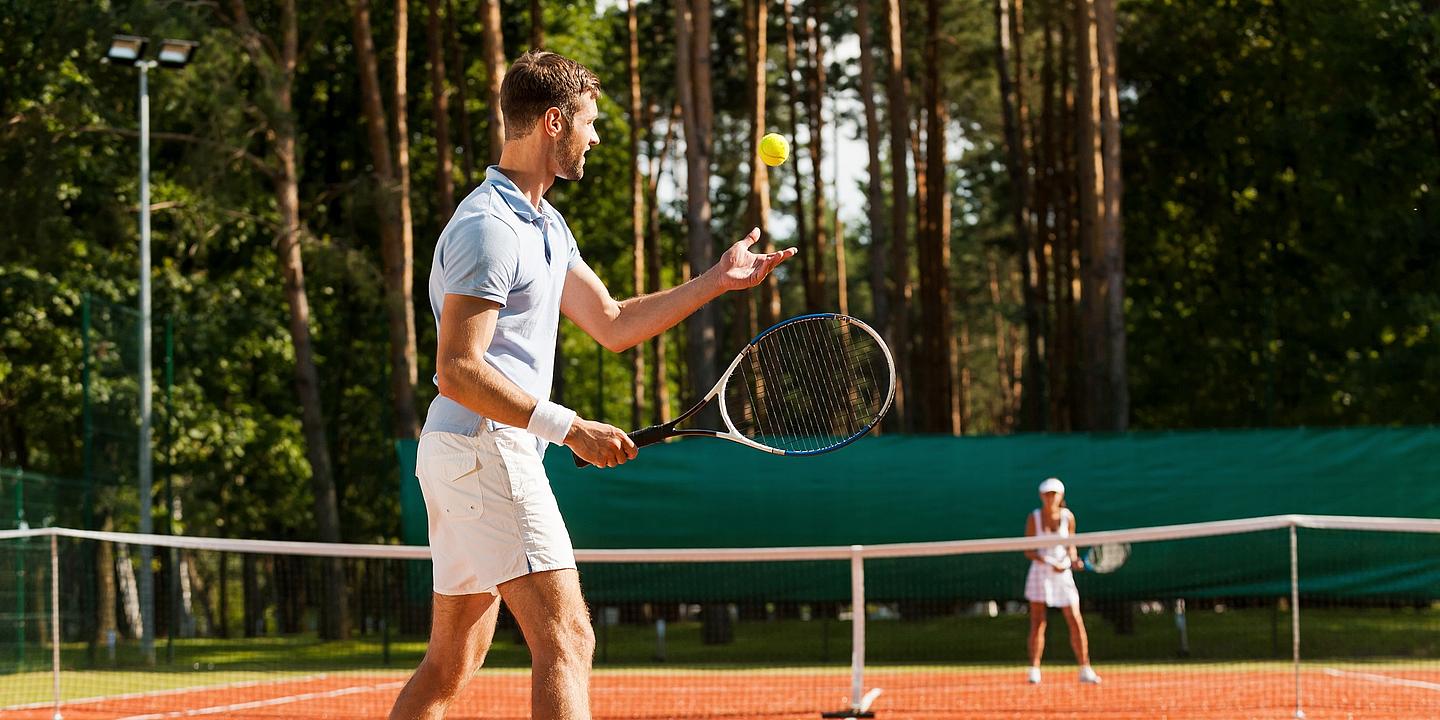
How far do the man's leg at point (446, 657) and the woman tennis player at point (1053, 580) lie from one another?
8013 mm

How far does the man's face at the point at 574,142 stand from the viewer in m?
3.98

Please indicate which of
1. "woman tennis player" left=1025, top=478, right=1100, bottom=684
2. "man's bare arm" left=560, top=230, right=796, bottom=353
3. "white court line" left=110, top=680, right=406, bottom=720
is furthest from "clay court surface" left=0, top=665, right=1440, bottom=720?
"man's bare arm" left=560, top=230, right=796, bottom=353

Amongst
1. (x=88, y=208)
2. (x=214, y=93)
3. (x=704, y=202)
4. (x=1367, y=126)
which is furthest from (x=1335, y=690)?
(x=88, y=208)

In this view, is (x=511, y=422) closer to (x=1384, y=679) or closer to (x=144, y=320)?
(x=1384, y=679)

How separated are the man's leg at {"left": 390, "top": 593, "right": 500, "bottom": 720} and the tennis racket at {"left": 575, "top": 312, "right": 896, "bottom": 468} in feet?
3.17

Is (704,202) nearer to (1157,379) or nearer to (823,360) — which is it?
(1157,379)

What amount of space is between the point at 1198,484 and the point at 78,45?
13899 millimetres

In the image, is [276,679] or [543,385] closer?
[543,385]

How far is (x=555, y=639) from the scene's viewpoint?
3.69 metres

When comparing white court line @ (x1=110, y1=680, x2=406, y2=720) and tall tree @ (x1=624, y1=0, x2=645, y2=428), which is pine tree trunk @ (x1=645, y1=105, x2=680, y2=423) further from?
white court line @ (x1=110, y1=680, x2=406, y2=720)

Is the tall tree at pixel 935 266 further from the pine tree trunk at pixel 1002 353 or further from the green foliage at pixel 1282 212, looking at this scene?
the pine tree trunk at pixel 1002 353

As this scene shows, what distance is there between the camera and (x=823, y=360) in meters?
5.60

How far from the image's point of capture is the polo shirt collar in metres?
3.88

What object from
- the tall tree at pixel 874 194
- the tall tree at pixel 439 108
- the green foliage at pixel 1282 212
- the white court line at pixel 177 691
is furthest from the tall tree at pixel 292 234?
the green foliage at pixel 1282 212
